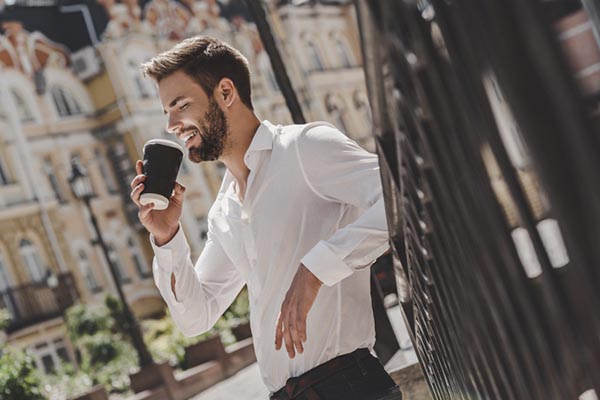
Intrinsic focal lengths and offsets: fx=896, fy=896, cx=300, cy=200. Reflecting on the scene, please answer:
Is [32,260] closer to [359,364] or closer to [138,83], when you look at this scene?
[138,83]

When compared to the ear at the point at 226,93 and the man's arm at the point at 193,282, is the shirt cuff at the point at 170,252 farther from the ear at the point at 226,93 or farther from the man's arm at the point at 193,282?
the ear at the point at 226,93

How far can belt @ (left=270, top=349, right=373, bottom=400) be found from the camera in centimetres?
259

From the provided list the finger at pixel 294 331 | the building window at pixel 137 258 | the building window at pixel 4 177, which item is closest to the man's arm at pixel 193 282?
the finger at pixel 294 331

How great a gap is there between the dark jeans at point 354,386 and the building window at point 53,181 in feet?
87.7

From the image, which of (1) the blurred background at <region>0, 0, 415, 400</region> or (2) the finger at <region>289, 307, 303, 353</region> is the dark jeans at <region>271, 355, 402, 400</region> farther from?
(1) the blurred background at <region>0, 0, 415, 400</region>

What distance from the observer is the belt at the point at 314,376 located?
2.59 m

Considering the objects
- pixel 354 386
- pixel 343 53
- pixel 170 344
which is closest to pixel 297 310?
pixel 354 386

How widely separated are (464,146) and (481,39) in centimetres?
30

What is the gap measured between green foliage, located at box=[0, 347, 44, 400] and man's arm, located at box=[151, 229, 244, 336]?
31.9ft

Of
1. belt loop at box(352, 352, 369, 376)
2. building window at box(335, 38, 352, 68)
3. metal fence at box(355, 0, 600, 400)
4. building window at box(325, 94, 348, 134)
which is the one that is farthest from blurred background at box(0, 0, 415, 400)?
metal fence at box(355, 0, 600, 400)

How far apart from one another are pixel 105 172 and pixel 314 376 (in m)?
28.5

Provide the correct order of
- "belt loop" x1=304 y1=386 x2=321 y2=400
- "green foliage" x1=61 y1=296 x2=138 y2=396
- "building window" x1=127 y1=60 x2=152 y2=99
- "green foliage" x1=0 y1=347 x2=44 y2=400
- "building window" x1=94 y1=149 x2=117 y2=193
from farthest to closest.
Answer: "building window" x1=127 y1=60 x2=152 y2=99
"building window" x1=94 y1=149 x2=117 y2=193
"green foliage" x1=61 y1=296 x2=138 y2=396
"green foliage" x1=0 y1=347 x2=44 y2=400
"belt loop" x1=304 y1=386 x2=321 y2=400

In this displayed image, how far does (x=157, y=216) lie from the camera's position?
290cm

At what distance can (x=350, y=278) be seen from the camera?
9.03ft
